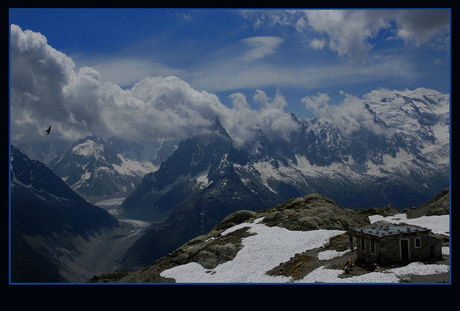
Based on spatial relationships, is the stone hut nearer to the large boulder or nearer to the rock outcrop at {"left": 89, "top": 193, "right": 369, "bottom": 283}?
the rock outcrop at {"left": 89, "top": 193, "right": 369, "bottom": 283}

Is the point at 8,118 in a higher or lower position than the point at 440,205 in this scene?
higher

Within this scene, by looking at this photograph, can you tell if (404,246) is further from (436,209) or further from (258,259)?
(436,209)

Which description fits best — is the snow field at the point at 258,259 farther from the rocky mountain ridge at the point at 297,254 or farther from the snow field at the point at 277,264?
the rocky mountain ridge at the point at 297,254

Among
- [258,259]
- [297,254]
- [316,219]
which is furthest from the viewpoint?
[316,219]

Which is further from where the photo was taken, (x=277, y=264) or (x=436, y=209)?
(x=436, y=209)

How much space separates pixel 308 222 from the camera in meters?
67.1

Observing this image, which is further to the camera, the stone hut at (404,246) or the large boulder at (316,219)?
the large boulder at (316,219)

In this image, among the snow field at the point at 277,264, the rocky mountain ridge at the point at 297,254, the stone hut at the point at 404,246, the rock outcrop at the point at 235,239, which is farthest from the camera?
the rock outcrop at the point at 235,239

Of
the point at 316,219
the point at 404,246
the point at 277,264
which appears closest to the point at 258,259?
the point at 277,264

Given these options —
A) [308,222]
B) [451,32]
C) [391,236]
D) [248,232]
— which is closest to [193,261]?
[248,232]

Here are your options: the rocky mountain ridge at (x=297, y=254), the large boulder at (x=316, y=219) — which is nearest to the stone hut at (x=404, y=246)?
the rocky mountain ridge at (x=297, y=254)

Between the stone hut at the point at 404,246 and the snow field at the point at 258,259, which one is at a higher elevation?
the stone hut at the point at 404,246

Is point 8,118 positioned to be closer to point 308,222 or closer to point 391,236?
point 391,236
